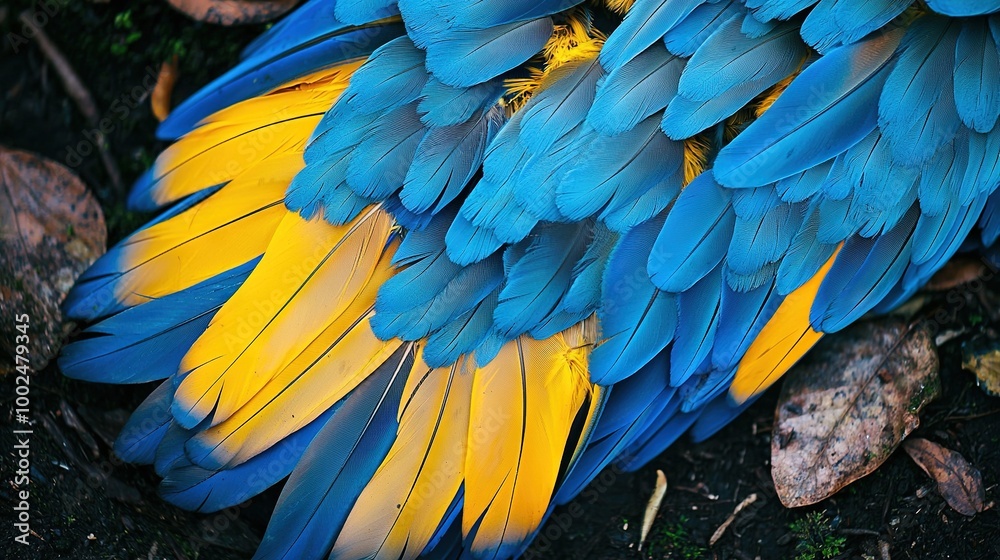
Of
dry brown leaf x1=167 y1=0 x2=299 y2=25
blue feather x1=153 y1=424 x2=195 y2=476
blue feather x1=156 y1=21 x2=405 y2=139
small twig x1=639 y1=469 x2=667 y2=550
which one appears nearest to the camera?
blue feather x1=153 y1=424 x2=195 y2=476

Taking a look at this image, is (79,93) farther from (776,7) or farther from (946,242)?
(946,242)

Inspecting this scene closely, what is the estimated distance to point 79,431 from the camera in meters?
2.16

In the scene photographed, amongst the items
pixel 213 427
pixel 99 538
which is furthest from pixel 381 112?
pixel 99 538

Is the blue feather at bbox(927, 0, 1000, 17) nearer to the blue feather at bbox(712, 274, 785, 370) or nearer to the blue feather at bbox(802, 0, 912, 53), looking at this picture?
the blue feather at bbox(802, 0, 912, 53)

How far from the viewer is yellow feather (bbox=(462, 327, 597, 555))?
1878 millimetres

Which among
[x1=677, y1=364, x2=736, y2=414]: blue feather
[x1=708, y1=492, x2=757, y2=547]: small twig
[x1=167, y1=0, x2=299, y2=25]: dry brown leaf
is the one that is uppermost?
[x1=167, y1=0, x2=299, y2=25]: dry brown leaf

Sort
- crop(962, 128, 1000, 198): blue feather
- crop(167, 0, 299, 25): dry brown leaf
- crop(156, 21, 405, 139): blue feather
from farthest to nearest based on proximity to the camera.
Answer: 1. crop(167, 0, 299, 25): dry brown leaf
2. crop(156, 21, 405, 139): blue feather
3. crop(962, 128, 1000, 198): blue feather

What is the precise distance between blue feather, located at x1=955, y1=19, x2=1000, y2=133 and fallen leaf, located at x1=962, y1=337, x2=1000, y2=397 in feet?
2.46

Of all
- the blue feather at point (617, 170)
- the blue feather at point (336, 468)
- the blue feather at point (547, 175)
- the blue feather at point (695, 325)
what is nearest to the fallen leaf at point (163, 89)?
the blue feather at point (336, 468)

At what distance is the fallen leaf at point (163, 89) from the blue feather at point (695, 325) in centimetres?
169

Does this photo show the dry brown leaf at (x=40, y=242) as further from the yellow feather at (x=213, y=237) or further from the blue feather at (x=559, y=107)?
the blue feather at (x=559, y=107)

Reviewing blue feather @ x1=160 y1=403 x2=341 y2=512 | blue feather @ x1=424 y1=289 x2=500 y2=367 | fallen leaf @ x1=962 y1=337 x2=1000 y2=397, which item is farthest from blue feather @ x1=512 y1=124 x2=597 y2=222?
fallen leaf @ x1=962 y1=337 x2=1000 y2=397

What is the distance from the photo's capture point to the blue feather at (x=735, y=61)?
1.74 metres

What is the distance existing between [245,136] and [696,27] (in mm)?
1069
